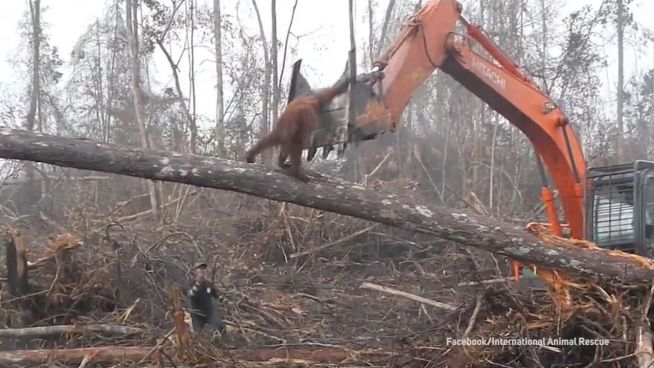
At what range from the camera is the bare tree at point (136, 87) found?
15.4m

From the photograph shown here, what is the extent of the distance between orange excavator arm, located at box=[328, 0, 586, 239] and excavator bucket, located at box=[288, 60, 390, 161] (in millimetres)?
121

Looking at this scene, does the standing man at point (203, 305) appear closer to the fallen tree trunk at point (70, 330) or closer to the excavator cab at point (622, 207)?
the fallen tree trunk at point (70, 330)

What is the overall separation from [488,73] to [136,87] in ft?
39.8

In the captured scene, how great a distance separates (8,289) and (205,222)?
222 inches

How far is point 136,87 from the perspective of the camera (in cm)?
1794

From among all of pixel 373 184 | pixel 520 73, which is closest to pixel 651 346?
pixel 520 73

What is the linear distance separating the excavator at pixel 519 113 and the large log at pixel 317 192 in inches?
24.8

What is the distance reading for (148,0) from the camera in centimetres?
2062

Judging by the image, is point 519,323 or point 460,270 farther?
point 460,270

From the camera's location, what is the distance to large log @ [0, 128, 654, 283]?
5.32 meters

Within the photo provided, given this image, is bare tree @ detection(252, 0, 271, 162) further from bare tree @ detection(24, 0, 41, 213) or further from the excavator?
the excavator

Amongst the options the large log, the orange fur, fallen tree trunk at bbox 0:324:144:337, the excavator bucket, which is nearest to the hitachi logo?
the excavator bucket

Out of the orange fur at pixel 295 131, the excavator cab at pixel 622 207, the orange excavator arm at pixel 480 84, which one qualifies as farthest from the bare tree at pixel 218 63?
the orange fur at pixel 295 131

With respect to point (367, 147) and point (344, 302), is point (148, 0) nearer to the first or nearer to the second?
point (367, 147)
